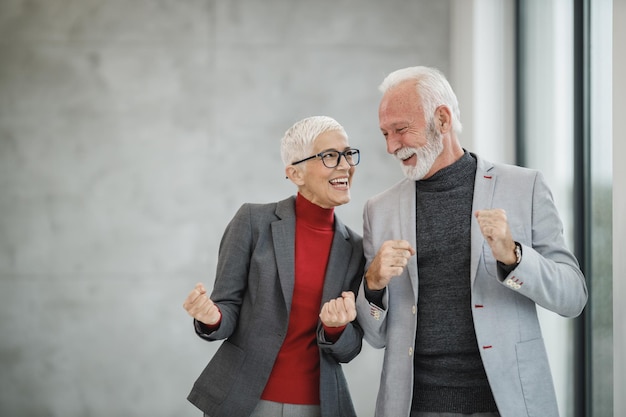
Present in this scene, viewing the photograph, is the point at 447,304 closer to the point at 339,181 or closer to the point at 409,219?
the point at 409,219

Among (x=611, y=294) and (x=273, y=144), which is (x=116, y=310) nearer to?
(x=273, y=144)

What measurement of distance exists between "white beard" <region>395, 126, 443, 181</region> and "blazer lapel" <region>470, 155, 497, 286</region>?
0.13m

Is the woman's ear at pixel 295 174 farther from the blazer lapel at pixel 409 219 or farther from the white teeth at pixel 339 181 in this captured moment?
the blazer lapel at pixel 409 219

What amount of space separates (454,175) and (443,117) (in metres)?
0.18

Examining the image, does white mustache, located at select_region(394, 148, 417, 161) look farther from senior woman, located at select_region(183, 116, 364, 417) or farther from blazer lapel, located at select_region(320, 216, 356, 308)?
blazer lapel, located at select_region(320, 216, 356, 308)

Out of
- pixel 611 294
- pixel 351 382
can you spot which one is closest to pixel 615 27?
pixel 611 294

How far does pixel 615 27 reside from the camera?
2625 millimetres

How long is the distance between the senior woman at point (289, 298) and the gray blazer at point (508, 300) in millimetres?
166

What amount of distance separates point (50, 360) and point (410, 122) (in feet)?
10.1

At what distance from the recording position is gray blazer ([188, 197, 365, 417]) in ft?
7.11

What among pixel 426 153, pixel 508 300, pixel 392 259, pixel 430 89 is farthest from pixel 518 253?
pixel 430 89

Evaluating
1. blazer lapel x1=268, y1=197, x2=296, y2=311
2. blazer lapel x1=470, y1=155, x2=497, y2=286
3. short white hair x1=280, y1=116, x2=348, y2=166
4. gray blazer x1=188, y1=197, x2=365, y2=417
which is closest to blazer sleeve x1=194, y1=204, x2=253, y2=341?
gray blazer x1=188, y1=197, x2=365, y2=417

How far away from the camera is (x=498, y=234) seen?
1.75 meters

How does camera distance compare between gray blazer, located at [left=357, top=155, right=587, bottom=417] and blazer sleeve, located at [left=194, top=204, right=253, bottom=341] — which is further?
blazer sleeve, located at [left=194, top=204, right=253, bottom=341]
